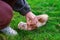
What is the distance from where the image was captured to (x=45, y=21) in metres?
2.09

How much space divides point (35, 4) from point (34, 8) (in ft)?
0.35

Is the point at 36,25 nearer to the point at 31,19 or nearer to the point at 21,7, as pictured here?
the point at 31,19

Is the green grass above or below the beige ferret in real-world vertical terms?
below

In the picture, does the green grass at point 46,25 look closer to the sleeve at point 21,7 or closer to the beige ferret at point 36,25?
the beige ferret at point 36,25

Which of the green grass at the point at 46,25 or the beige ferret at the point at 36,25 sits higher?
the beige ferret at the point at 36,25

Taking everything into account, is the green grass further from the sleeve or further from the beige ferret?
the sleeve

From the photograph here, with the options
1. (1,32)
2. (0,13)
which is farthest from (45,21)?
(0,13)

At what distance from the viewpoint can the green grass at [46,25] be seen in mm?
1878

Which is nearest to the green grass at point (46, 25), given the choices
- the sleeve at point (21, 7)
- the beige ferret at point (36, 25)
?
the beige ferret at point (36, 25)

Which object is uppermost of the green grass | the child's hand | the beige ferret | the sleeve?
the sleeve

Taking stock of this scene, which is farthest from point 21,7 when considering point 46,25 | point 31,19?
point 46,25

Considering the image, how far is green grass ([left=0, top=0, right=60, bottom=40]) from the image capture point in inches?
73.9

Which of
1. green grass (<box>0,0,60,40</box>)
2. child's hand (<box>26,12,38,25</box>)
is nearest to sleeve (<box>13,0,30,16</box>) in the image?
child's hand (<box>26,12,38,25</box>)

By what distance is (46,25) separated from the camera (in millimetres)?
2104
